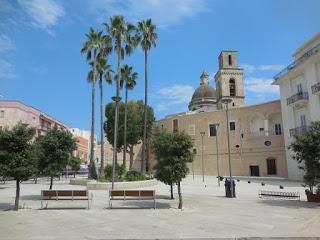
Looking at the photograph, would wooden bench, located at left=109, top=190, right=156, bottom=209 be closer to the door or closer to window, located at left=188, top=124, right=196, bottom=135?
the door

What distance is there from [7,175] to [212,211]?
27.9ft

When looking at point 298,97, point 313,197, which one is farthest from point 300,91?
point 313,197

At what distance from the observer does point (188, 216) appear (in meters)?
11.9

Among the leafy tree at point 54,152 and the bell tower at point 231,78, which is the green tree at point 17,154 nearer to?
the leafy tree at point 54,152

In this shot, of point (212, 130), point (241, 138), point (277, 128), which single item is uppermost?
point (212, 130)

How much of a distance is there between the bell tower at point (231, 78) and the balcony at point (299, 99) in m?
26.7

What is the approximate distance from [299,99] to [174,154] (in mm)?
24215

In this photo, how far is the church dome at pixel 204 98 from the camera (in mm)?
71300

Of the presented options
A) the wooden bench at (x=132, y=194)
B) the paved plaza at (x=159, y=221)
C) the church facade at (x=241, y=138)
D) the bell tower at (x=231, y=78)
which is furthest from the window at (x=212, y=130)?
the wooden bench at (x=132, y=194)

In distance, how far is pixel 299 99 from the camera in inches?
1337

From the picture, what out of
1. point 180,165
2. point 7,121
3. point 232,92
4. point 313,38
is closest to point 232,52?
point 232,92

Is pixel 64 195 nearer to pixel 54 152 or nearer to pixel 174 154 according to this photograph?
pixel 54 152

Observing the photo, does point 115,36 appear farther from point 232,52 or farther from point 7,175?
point 232,52

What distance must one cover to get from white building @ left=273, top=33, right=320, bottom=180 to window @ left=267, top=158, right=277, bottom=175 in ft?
24.4
